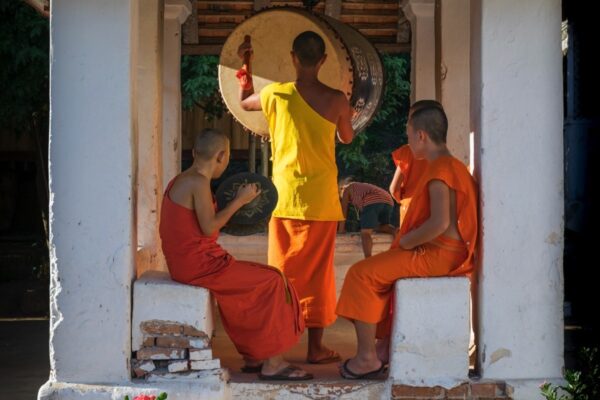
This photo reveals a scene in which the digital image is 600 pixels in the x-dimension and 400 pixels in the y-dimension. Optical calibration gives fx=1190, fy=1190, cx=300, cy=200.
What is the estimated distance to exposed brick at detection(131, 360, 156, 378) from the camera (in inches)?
233

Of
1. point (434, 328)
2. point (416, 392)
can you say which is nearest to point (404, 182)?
point (434, 328)

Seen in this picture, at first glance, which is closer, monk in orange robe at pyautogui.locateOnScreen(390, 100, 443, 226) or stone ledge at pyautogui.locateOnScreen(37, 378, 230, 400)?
stone ledge at pyautogui.locateOnScreen(37, 378, 230, 400)

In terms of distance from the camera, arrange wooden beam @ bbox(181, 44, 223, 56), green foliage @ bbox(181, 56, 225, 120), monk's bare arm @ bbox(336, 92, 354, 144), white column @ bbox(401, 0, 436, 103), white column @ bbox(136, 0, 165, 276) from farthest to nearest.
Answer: green foliage @ bbox(181, 56, 225, 120) < wooden beam @ bbox(181, 44, 223, 56) < white column @ bbox(401, 0, 436, 103) < white column @ bbox(136, 0, 165, 276) < monk's bare arm @ bbox(336, 92, 354, 144)

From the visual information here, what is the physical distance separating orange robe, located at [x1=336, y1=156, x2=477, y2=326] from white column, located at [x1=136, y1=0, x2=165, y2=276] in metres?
1.85

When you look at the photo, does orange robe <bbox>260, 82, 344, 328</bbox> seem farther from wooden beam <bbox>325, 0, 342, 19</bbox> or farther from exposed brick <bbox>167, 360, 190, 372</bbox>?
wooden beam <bbox>325, 0, 342, 19</bbox>

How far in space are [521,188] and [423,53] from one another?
3.15 meters

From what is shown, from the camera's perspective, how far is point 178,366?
5.90m

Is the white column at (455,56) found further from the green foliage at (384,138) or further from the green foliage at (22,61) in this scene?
the green foliage at (384,138)

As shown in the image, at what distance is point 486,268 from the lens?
232 inches

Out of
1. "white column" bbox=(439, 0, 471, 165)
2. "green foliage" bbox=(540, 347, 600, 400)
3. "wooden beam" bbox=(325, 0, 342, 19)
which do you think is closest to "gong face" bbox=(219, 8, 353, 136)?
"white column" bbox=(439, 0, 471, 165)

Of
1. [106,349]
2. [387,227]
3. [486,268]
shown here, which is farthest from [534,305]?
[387,227]

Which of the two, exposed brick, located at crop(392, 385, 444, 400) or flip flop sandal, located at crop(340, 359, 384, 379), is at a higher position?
flip flop sandal, located at crop(340, 359, 384, 379)

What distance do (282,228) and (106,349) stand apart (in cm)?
138

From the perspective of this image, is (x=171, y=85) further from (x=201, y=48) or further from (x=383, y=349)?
(x=383, y=349)
